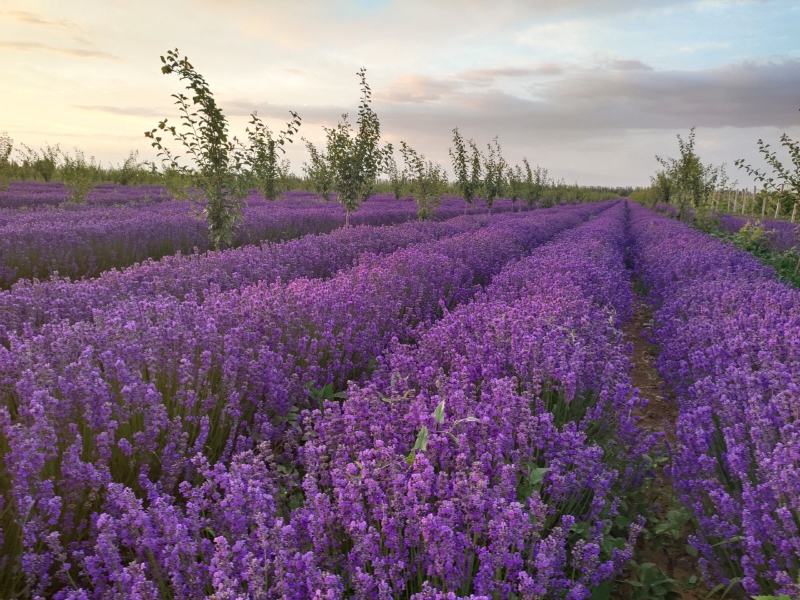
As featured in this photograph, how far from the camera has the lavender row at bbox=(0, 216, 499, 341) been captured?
4.14m

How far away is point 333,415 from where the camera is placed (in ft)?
7.73

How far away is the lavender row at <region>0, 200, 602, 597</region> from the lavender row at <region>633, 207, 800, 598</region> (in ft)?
6.23

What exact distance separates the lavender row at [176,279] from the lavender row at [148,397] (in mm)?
716

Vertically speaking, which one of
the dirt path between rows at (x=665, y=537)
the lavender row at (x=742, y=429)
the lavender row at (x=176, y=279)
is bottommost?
the dirt path between rows at (x=665, y=537)

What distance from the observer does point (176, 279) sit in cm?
525

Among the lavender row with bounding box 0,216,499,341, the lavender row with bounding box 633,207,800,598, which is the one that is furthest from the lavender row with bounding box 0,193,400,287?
the lavender row with bounding box 633,207,800,598

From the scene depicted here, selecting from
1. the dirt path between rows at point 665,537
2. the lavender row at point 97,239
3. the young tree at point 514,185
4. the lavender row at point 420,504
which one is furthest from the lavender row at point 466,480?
the young tree at point 514,185

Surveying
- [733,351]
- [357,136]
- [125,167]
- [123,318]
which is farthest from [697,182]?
[125,167]

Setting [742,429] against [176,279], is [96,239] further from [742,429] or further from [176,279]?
[742,429]

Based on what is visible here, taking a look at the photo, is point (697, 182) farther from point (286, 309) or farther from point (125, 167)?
point (125, 167)

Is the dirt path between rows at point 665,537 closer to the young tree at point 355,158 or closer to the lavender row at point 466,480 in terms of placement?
the lavender row at point 466,480

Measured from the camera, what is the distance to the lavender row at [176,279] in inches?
163

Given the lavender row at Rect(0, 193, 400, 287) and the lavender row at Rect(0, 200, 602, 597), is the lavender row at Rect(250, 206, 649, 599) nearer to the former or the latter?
the lavender row at Rect(0, 200, 602, 597)

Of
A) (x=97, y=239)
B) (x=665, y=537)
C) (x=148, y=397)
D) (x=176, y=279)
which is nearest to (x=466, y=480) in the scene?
(x=148, y=397)
